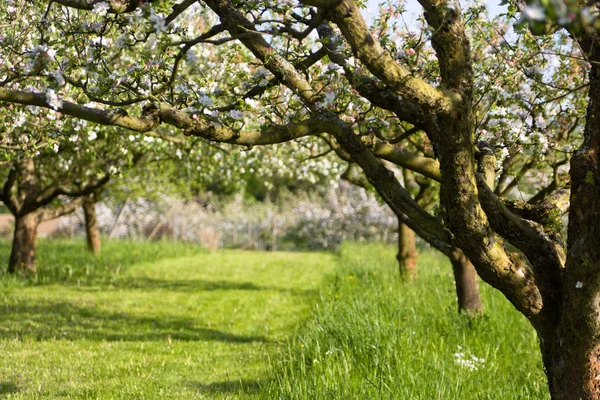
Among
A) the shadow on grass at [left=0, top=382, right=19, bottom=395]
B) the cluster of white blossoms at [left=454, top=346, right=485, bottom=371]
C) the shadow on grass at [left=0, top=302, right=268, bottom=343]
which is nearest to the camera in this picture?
the cluster of white blossoms at [left=454, top=346, right=485, bottom=371]

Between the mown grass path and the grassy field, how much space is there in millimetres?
22

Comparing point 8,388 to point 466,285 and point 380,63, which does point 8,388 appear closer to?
point 380,63

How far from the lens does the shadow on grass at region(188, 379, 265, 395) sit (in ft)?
20.7

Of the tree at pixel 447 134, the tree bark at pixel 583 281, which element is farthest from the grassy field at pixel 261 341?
the tree at pixel 447 134

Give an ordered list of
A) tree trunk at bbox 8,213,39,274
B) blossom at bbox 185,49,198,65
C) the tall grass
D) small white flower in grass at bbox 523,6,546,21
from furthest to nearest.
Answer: tree trunk at bbox 8,213,39,274 → the tall grass → blossom at bbox 185,49,198,65 → small white flower in grass at bbox 523,6,546,21

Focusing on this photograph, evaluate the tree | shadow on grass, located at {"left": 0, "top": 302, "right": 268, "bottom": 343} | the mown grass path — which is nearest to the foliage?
the mown grass path

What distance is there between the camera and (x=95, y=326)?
9531 mm

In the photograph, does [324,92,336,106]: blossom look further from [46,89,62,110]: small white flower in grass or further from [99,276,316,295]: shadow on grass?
[99,276,316,295]: shadow on grass

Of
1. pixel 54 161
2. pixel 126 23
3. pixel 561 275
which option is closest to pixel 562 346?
pixel 561 275

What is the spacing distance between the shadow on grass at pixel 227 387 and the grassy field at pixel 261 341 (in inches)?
0.8

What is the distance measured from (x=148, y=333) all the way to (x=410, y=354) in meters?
4.38

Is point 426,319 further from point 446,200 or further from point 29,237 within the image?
point 29,237

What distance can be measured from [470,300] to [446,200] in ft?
15.0

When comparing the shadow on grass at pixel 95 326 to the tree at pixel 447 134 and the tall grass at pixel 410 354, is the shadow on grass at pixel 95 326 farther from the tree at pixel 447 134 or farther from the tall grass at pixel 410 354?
the tree at pixel 447 134
